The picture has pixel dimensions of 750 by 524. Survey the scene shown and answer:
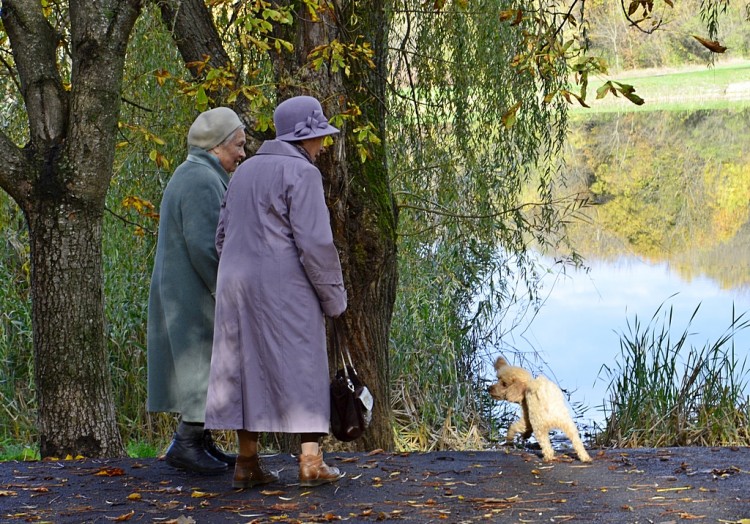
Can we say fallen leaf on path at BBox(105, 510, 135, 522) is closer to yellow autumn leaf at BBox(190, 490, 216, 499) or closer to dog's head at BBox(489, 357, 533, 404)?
yellow autumn leaf at BBox(190, 490, 216, 499)

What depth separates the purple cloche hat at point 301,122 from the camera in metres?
4.64

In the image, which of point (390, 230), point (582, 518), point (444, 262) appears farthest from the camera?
point (444, 262)

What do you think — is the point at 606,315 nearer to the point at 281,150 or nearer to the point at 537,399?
the point at 537,399

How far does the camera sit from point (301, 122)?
4645 mm

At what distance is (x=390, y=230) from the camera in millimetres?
7148

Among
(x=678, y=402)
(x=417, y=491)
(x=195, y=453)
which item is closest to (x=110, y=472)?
(x=195, y=453)

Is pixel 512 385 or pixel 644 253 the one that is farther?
pixel 644 253

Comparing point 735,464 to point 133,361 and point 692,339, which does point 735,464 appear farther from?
point 692,339

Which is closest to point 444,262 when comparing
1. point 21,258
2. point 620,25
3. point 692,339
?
point 21,258

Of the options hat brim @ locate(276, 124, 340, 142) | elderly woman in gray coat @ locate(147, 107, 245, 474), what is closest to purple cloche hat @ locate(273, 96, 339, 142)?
hat brim @ locate(276, 124, 340, 142)

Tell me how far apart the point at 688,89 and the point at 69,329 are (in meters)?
30.6

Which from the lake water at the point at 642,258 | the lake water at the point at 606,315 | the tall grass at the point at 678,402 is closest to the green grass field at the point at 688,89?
the lake water at the point at 642,258

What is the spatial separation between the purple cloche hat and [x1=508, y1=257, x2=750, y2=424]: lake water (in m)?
6.25

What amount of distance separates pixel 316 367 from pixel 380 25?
11.4 feet
